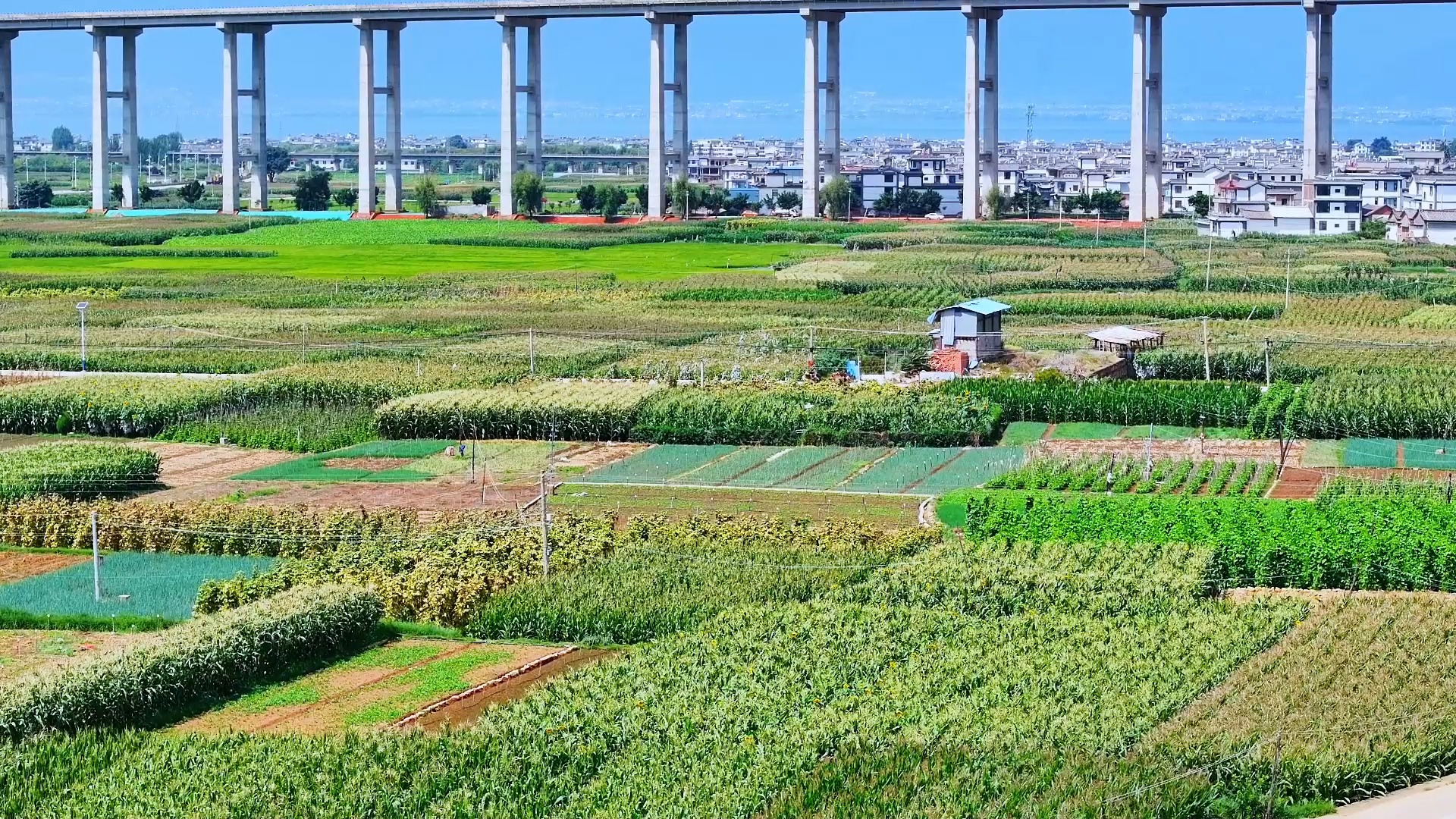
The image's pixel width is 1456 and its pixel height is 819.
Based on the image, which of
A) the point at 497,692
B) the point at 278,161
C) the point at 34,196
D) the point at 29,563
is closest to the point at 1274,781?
the point at 497,692

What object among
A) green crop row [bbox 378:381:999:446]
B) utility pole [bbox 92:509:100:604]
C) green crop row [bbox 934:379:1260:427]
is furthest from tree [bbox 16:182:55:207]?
utility pole [bbox 92:509:100:604]

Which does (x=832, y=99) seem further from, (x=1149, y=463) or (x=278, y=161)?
(x=278, y=161)

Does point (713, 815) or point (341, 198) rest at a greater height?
point (341, 198)

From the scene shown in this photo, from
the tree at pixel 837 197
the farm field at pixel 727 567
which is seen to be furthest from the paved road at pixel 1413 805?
the tree at pixel 837 197

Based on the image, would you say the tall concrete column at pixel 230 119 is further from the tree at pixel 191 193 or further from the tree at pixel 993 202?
the tree at pixel 993 202

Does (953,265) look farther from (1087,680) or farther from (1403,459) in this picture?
(1087,680)

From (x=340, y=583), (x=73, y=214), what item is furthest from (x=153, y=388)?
(x=73, y=214)
